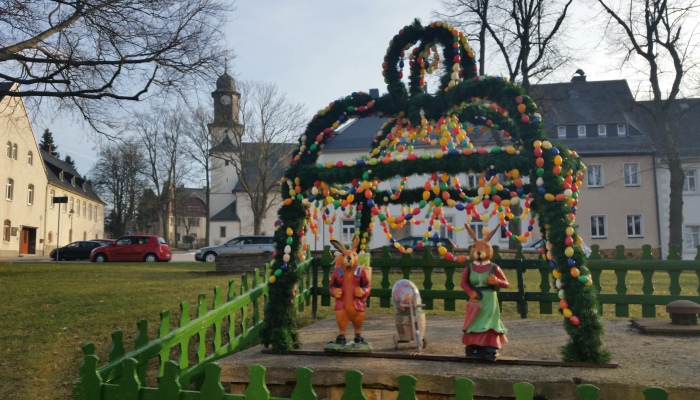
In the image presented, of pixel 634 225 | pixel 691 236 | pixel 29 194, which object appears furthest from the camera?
pixel 29 194

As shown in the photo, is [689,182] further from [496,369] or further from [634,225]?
[496,369]

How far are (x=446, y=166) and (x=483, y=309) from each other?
1.48 metres

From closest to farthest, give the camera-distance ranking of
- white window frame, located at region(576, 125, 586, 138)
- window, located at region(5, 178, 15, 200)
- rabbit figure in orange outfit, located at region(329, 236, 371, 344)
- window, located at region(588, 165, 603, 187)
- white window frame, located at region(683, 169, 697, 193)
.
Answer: rabbit figure in orange outfit, located at region(329, 236, 371, 344), white window frame, located at region(683, 169, 697, 193), window, located at region(588, 165, 603, 187), white window frame, located at region(576, 125, 586, 138), window, located at region(5, 178, 15, 200)

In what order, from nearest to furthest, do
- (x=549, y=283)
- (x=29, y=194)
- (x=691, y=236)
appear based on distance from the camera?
(x=549, y=283), (x=691, y=236), (x=29, y=194)

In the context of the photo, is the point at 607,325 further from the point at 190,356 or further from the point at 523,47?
the point at 523,47

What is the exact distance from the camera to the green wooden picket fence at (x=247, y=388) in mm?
3207

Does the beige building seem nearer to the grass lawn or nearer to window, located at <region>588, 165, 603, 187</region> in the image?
the grass lawn

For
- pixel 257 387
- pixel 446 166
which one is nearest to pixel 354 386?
pixel 257 387

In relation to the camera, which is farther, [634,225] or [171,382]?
[634,225]

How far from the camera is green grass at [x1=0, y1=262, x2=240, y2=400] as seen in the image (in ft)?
21.8

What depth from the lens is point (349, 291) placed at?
19.7ft

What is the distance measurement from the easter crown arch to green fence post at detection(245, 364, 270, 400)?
7.69ft

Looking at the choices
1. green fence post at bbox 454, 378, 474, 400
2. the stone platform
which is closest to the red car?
the stone platform

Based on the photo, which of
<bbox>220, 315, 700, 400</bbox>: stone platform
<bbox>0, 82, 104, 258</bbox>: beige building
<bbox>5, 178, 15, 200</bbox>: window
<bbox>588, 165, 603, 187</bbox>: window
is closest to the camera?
<bbox>220, 315, 700, 400</bbox>: stone platform
